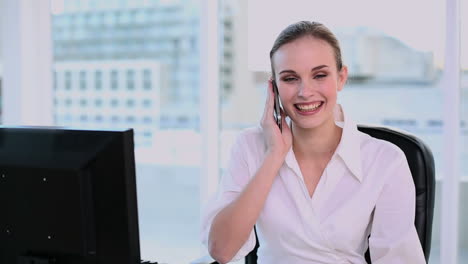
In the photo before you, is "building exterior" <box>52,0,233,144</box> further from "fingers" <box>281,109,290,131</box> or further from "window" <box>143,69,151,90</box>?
"fingers" <box>281,109,290,131</box>

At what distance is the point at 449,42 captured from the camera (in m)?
2.46

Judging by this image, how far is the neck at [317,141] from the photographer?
171 centimetres

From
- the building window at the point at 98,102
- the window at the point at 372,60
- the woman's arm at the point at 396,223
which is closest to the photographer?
the woman's arm at the point at 396,223

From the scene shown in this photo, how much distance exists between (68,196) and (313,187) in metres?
0.79

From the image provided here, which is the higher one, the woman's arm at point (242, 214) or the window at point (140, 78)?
the window at point (140, 78)

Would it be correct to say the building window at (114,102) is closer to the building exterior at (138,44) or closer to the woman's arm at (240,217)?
the building exterior at (138,44)

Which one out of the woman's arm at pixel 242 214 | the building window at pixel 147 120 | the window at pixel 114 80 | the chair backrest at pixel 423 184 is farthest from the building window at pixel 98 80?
the chair backrest at pixel 423 184

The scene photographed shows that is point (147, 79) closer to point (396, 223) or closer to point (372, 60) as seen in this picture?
point (372, 60)

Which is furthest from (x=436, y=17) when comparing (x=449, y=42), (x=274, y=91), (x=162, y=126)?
(x=162, y=126)

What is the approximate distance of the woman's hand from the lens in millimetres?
1638

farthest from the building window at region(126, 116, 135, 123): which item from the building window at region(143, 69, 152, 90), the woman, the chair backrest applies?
the chair backrest

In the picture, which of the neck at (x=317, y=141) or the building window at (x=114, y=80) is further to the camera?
the building window at (x=114, y=80)

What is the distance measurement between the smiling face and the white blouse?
0.12 meters

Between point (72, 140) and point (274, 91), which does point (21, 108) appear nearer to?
point (274, 91)
